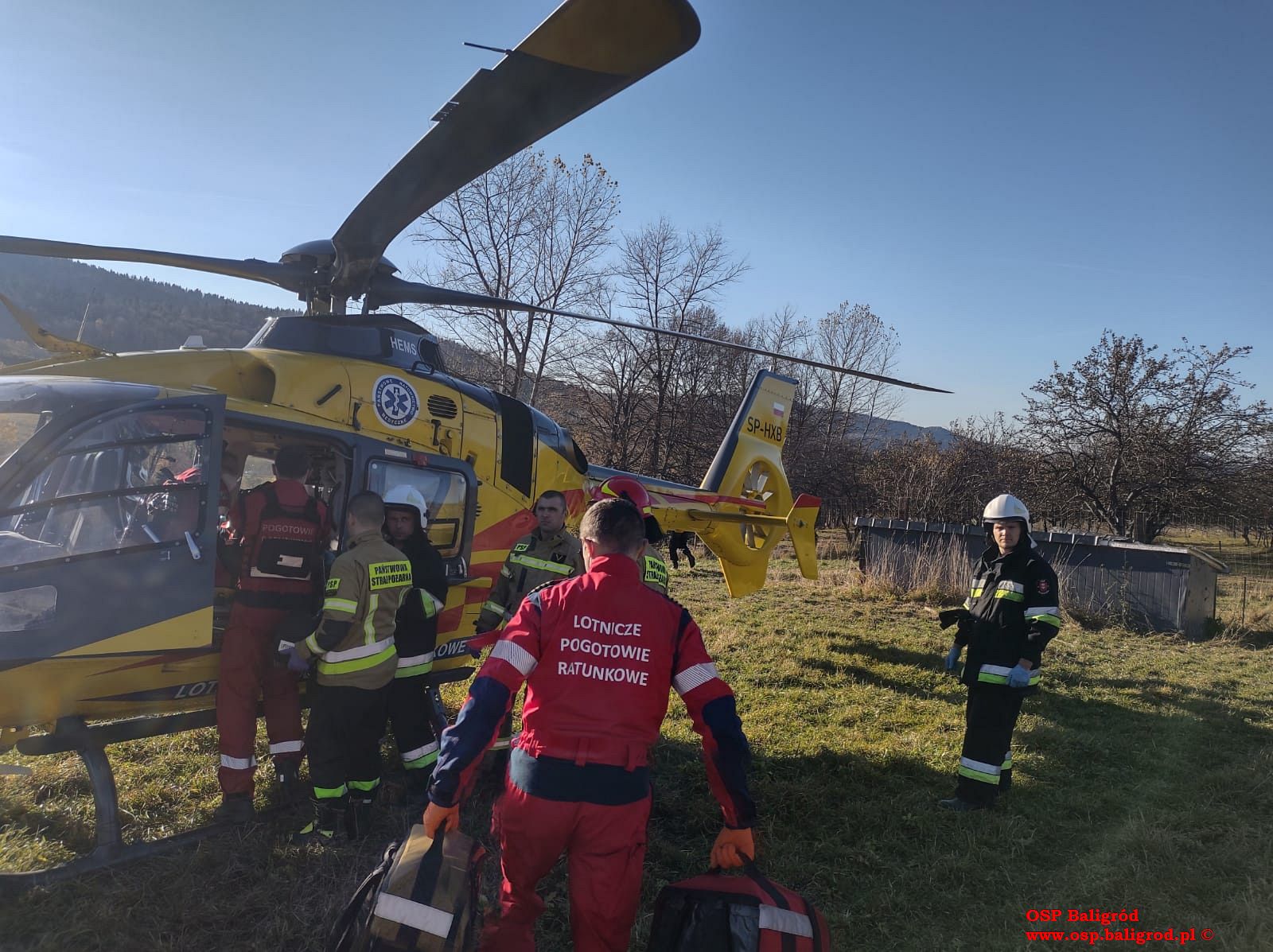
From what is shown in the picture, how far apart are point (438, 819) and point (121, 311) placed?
71887mm

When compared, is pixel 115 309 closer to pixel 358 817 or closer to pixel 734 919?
pixel 358 817

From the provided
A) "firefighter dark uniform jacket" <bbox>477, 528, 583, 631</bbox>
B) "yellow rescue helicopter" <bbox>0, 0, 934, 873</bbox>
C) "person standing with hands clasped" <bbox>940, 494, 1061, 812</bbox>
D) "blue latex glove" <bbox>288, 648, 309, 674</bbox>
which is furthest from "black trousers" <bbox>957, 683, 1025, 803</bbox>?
"blue latex glove" <bbox>288, 648, 309, 674</bbox>

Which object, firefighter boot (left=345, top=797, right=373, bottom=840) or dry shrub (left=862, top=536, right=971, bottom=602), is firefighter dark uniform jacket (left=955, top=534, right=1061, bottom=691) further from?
dry shrub (left=862, top=536, right=971, bottom=602)

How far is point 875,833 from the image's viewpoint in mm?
4348

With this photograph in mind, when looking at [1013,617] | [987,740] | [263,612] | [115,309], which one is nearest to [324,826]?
[263,612]

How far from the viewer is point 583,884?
238 centimetres

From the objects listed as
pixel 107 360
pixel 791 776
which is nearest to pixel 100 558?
pixel 107 360

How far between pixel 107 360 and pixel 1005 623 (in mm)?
5636

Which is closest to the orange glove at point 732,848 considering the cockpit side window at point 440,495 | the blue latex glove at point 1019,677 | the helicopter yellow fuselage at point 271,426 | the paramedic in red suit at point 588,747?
the paramedic in red suit at point 588,747

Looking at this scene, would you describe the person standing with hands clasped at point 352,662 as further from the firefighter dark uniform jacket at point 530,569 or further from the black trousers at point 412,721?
the firefighter dark uniform jacket at point 530,569

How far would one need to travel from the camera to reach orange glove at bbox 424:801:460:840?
7.79ft

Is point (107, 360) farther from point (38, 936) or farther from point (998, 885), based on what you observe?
point (998, 885)

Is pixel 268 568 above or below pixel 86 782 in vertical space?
above

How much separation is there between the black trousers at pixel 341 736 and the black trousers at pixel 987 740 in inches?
144
